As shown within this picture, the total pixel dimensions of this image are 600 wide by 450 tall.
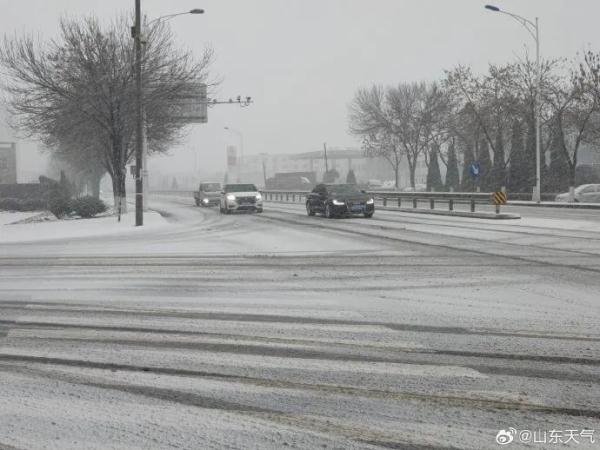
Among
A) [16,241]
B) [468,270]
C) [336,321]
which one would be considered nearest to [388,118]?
[16,241]

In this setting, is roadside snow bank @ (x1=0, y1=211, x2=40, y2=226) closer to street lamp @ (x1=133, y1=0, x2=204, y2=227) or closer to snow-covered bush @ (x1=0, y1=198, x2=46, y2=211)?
snow-covered bush @ (x1=0, y1=198, x2=46, y2=211)

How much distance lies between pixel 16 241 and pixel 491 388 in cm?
1840

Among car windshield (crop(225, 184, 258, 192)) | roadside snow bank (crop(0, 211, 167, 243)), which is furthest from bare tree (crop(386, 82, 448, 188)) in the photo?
roadside snow bank (crop(0, 211, 167, 243))

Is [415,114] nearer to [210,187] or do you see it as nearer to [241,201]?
[210,187]

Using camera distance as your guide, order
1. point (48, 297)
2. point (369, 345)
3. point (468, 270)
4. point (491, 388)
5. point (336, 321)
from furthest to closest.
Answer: point (468, 270)
point (48, 297)
point (336, 321)
point (369, 345)
point (491, 388)

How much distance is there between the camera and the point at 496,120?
56.4m

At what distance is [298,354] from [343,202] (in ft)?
74.4

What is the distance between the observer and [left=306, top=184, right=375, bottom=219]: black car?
27906 millimetres

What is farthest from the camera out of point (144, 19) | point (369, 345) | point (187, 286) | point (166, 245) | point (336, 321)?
point (144, 19)

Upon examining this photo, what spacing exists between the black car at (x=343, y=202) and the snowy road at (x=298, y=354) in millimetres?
15779

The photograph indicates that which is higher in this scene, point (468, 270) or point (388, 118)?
point (388, 118)

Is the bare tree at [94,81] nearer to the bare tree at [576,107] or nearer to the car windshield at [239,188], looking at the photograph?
the car windshield at [239,188]

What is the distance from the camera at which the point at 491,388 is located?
444cm

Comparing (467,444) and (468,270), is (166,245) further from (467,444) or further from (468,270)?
(467,444)
